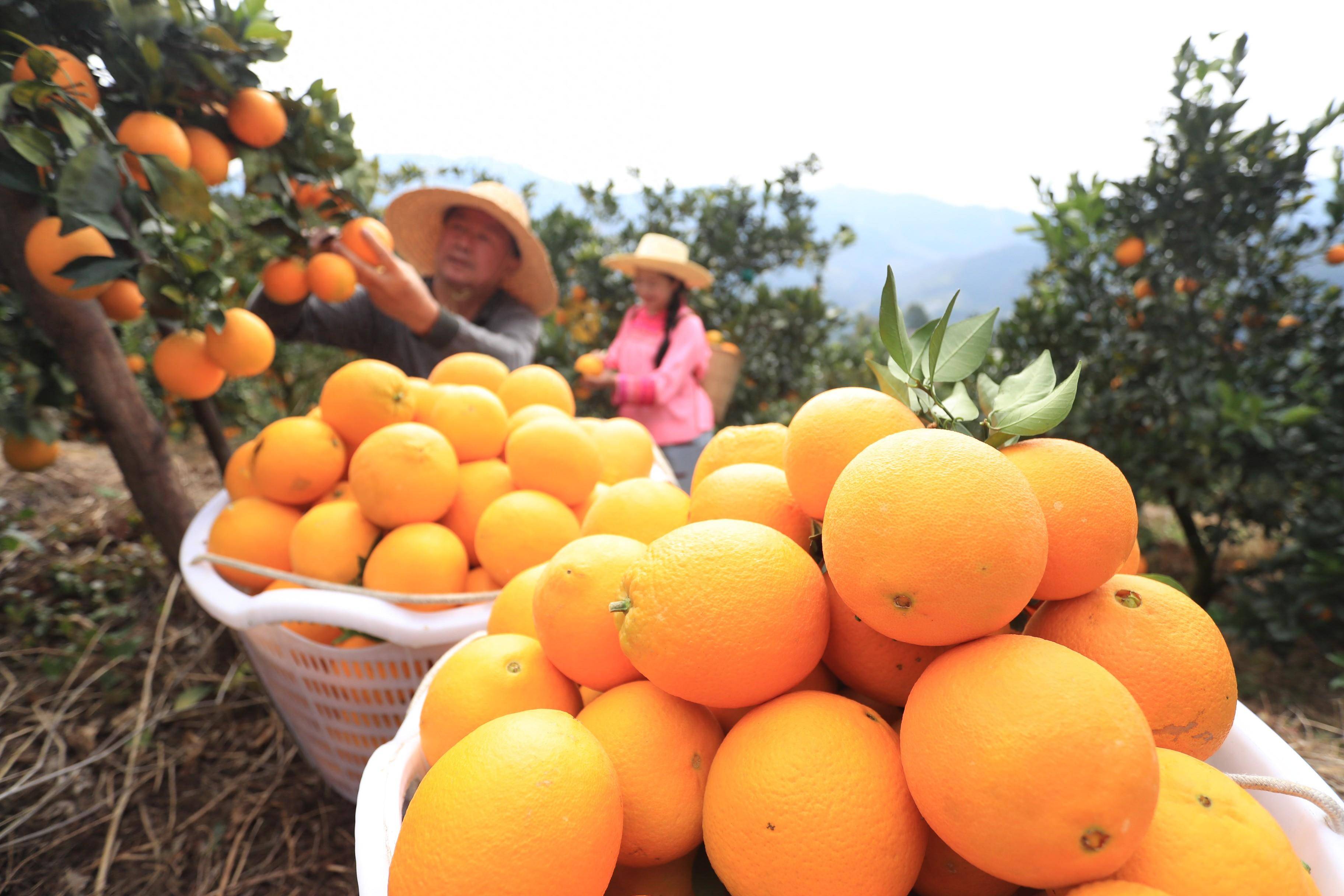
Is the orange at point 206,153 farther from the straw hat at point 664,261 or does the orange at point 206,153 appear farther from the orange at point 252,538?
the straw hat at point 664,261

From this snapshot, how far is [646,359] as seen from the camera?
11.9ft

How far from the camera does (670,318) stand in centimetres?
369

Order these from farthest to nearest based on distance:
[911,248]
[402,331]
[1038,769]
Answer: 1. [911,248]
2. [402,331]
3. [1038,769]

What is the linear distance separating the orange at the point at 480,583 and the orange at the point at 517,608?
32cm

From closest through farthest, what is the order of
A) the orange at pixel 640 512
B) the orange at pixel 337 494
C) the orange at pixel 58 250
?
the orange at pixel 640 512 < the orange at pixel 58 250 < the orange at pixel 337 494

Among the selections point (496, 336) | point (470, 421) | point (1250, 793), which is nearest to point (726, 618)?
point (1250, 793)

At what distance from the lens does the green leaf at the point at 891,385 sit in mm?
851

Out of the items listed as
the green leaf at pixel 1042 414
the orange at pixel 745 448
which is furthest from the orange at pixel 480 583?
the green leaf at pixel 1042 414

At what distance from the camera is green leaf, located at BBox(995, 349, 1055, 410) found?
2.58ft

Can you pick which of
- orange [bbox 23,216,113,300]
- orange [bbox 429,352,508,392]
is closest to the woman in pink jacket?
orange [bbox 429,352,508,392]

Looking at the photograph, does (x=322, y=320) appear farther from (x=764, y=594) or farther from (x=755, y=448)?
(x=764, y=594)

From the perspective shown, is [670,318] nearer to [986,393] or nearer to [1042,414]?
[986,393]

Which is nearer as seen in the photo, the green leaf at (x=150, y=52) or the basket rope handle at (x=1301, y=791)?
the basket rope handle at (x=1301, y=791)

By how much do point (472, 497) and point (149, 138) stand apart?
983 mm
